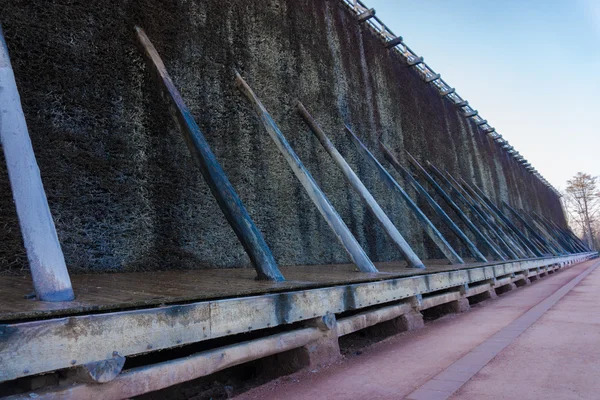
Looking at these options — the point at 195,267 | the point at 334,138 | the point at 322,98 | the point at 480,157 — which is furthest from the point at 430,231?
the point at 480,157

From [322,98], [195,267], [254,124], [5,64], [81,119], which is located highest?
[322,98]

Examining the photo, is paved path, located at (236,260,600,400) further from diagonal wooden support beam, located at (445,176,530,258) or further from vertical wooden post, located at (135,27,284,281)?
diagonal wooden support beam, located at (445,176,530,258)

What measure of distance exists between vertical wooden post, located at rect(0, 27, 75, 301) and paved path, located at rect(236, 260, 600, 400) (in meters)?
1.45

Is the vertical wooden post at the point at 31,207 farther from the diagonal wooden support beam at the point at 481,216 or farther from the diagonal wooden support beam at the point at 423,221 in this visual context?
the diagonal wooden support beam at the point at 481,216

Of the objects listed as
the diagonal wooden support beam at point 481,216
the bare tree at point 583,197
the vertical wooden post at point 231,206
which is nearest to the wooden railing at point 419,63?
the diagonal wooden support beam at point 481,216

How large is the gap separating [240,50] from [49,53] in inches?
134

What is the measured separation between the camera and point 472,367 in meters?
3.02

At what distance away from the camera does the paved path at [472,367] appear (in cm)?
252

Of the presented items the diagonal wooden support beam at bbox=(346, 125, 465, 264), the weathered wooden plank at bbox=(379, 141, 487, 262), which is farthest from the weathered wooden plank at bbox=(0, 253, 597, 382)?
the weathered wooden plank at bbox=(379, 141, 487, 262)

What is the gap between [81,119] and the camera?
466 cm

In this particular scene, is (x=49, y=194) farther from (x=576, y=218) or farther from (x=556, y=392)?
(x=576, y=218)

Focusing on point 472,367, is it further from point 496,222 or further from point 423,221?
point 496,222

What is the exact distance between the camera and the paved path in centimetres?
252

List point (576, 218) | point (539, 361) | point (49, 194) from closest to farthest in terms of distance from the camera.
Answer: point (539, 361) < point (49, 194) < point (576, 218)
